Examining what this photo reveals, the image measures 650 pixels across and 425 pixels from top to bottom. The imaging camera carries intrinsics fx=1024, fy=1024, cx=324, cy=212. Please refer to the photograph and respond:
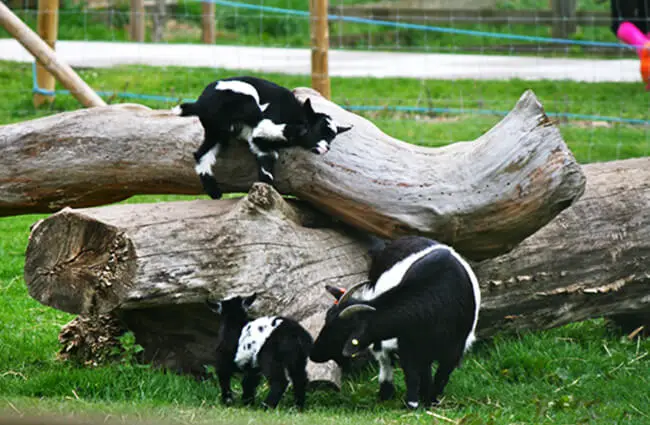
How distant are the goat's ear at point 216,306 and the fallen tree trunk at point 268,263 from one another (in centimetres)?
4

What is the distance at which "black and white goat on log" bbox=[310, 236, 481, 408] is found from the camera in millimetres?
5516

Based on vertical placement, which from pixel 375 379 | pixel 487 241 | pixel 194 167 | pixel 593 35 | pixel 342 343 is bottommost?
pixel 375 379

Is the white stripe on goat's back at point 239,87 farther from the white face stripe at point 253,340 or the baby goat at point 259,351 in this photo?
the white face stripe at point 253,340

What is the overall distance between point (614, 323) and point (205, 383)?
3.08 metres

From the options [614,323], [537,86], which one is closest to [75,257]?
[614,323]

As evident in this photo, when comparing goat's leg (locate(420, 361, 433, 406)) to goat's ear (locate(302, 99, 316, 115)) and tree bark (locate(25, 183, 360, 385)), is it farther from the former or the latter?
goat's ear (locate(302, 99, 316, 115))

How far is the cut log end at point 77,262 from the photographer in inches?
214

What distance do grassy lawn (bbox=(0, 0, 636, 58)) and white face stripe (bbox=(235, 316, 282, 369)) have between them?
42.3 feet

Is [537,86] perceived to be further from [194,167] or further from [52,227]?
[52,227]

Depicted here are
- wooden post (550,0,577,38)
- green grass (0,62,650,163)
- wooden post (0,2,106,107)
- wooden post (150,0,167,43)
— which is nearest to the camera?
wooden post (0,2,106,107)

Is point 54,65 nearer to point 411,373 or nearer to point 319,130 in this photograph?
point 319,130

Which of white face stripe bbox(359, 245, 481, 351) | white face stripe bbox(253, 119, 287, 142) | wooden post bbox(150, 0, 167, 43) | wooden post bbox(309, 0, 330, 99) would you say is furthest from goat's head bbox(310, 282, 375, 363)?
wooden post bbox(150, 0, 167, 43)

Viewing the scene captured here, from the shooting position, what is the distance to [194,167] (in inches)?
245

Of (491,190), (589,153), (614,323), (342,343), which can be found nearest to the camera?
(342,343)
